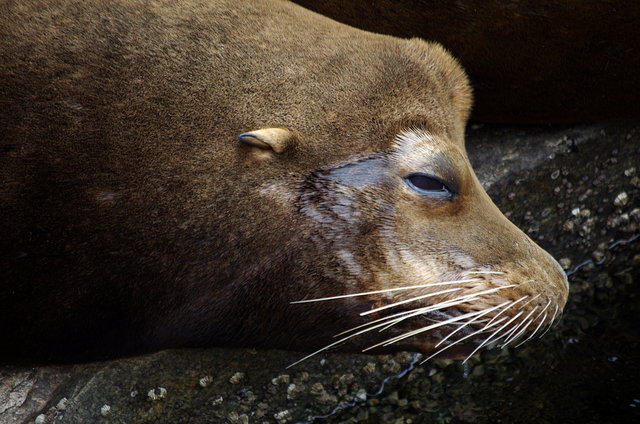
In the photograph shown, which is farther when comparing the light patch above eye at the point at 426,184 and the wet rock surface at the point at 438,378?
the wet rock surface at the point at 438,378

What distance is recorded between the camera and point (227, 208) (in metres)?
3.34

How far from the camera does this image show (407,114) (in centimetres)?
351

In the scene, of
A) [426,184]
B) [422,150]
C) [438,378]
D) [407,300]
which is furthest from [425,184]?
[438,378]

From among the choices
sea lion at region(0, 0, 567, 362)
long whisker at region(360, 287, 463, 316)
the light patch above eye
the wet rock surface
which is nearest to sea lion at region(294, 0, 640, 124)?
the wet rock surface

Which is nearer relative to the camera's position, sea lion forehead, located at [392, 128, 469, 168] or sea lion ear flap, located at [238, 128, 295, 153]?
sea lion ear flap, located at [238, 128, 295, 153]

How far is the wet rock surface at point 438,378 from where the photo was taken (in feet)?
12.7

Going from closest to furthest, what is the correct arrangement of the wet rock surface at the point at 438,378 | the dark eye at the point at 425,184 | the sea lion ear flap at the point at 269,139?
1. the sea lion ear flap at the point at 269,139
2. the dark eye at the point at 425,184
3. the wet rock surface at the point at 438,378

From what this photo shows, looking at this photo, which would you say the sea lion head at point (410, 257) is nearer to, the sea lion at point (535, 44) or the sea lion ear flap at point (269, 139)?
the sea lion ear flap at point (269, 139)

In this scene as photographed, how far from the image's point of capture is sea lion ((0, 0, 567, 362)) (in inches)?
131

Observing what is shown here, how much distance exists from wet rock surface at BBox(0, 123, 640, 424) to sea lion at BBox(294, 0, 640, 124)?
1.45 ft

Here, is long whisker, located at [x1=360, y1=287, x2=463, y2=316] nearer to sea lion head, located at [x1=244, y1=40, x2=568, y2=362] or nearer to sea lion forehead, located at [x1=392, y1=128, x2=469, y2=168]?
sea lion head, located at [x1=244, y1=40, x2=568, y2=362]

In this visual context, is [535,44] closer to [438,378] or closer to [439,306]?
[438,378]

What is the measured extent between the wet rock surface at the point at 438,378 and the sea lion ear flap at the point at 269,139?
1129mm

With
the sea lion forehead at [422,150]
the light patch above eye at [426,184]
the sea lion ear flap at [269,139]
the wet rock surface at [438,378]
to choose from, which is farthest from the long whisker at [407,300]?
the wet rock surface at [438,378]
